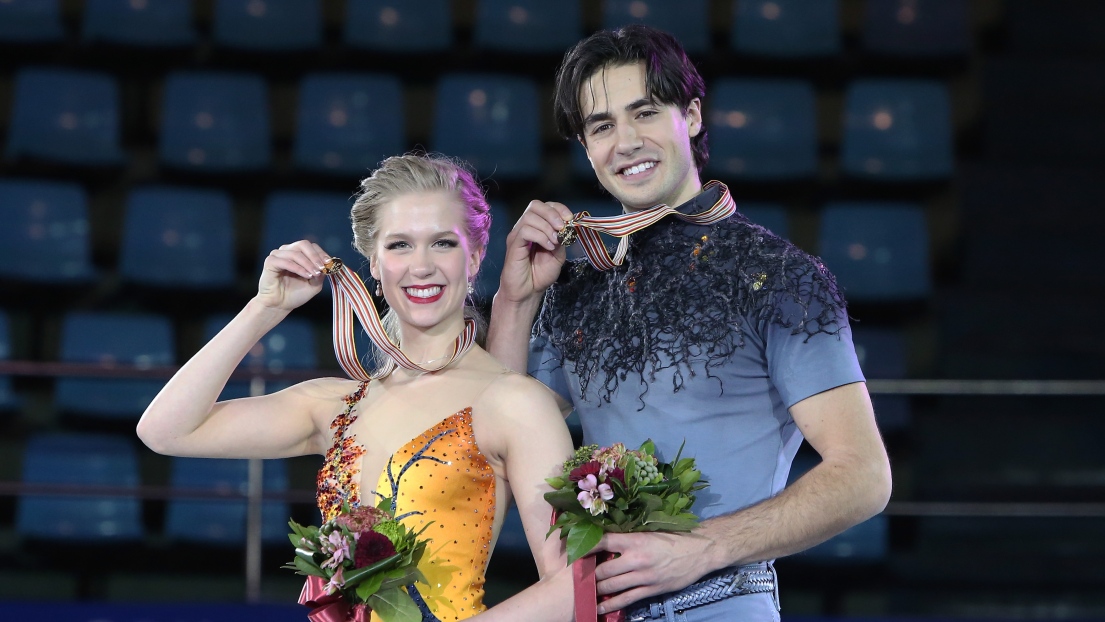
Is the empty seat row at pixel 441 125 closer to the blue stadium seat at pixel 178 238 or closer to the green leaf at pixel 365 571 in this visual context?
the blue stadium seat at pixel 178 238

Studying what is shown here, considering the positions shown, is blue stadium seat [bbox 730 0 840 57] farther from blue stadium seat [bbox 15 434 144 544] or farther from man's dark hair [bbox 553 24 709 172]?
man's dark hair [bbox 553 24 709 172]

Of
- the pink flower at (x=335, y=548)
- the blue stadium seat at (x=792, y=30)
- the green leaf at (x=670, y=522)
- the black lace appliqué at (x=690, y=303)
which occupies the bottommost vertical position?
the pink flower at (x=335, y=548)

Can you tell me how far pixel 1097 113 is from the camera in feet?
18.0

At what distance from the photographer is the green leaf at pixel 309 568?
1.94 m

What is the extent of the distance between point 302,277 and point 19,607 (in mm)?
2108

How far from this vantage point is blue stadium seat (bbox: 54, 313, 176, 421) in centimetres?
478

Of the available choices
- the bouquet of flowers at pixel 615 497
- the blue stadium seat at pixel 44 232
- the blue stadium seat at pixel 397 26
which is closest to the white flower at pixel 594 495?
the bouquet of flowers at pixel 615 497

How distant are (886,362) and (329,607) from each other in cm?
334

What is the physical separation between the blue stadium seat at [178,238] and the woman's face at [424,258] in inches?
118

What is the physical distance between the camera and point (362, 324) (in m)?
2.19

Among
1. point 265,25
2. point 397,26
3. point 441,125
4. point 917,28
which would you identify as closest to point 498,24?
point 397,26

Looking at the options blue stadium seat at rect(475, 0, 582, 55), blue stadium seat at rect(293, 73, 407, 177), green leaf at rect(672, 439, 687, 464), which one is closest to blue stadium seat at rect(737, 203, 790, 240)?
blue stadium seat at rect(475, 0, 582, 55)

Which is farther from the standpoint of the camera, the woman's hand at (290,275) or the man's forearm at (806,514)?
the woman's hand at (290,275)

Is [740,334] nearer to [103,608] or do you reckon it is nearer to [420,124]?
[103,608]
